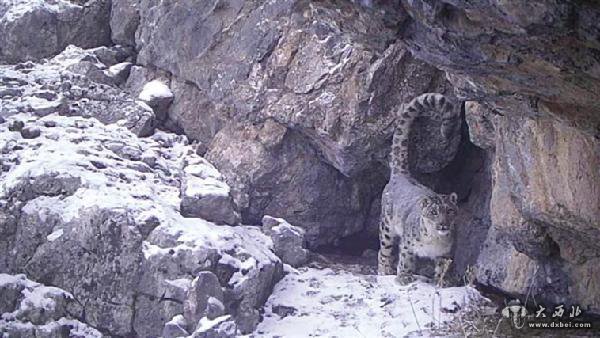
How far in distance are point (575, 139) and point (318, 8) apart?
2.19m

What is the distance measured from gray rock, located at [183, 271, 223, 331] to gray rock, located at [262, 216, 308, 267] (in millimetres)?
1731

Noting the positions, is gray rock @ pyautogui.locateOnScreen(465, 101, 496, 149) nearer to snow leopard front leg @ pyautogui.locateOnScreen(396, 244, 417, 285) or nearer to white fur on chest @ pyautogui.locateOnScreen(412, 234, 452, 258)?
white fur on chest @ pyautogui.locateOnScreen(412, 234, 452, 258)

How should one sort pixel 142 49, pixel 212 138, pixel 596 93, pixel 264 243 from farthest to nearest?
pixel 142 49
pixel 212 138
pixel 264 243
pixel 596 93

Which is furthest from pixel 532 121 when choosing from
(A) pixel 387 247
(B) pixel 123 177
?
(B) pixel 123 177

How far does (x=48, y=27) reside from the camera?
12.1m

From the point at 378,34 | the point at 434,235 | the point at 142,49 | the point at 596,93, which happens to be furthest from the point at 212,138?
the point at 596,93

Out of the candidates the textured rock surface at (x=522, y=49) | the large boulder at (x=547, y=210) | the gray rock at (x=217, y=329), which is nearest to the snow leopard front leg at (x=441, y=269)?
the large boulder at (x=547, y=210)

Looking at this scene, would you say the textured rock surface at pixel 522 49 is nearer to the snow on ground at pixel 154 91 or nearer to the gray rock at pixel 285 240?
the gray rock at pixel 285 240

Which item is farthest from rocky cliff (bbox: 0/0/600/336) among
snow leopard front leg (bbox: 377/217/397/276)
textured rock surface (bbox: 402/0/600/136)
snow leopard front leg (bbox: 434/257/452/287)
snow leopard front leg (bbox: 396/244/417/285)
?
snow leopard front leg (bbox: 377/217/397/276)

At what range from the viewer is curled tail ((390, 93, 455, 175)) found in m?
9.10

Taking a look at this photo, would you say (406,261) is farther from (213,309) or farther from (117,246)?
(117,246)

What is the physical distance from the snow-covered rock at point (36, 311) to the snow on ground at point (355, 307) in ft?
6.12

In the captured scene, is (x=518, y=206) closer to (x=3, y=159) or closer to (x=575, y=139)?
(x=575, y=139)

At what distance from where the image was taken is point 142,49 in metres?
11.6
